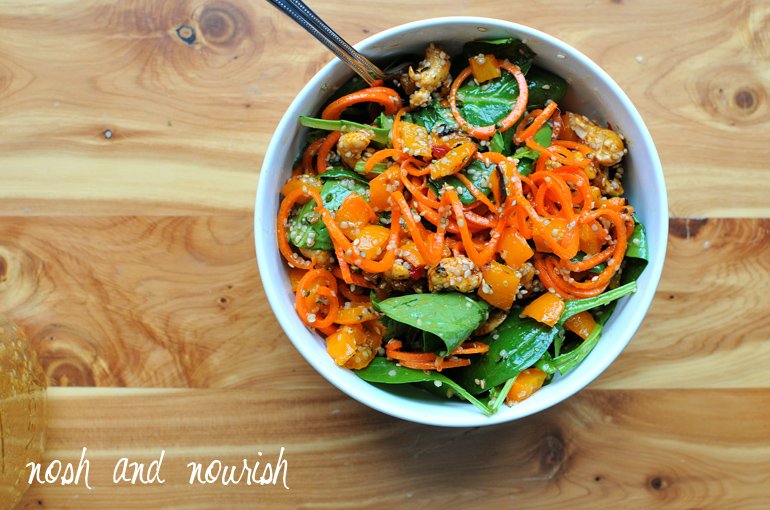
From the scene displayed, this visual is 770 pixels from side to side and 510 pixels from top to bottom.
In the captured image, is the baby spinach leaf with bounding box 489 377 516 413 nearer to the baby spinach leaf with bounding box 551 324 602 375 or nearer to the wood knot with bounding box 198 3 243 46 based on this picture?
the baby spinach leaf with bounding box 551 324 602 375

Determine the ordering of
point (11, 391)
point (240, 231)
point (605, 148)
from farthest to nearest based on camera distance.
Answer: point (240, 231) → point (11, 391) → point (605, 148)

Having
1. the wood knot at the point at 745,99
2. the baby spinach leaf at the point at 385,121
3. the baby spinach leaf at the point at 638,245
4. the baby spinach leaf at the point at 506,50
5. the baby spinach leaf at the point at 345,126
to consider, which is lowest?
the baby spinach leaf at the point at 638,245

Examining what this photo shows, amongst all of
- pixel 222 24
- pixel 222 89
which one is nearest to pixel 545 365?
pixel 222 89

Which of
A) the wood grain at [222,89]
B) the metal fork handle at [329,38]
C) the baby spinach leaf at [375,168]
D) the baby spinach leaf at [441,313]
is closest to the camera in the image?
the metal fork handle at [329,38]

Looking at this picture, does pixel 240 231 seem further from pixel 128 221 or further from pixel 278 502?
pixel 278 502

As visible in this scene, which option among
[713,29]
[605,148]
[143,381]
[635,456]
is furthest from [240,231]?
[713,29]

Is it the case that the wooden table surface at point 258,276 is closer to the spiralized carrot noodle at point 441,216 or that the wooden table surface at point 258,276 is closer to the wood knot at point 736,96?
the wood knot at point 736,96

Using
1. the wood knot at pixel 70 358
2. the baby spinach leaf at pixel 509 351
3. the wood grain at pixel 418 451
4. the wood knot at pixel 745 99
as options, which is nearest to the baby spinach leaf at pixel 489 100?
the baby spinach leaf at pixel 509 351
